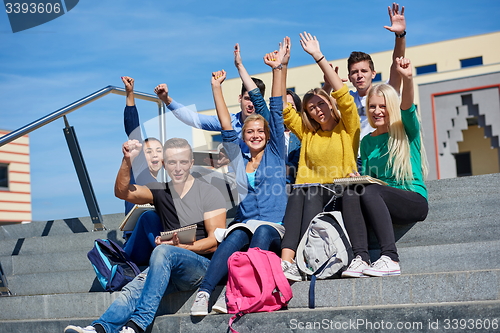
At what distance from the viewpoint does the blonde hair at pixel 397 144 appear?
3467 mm

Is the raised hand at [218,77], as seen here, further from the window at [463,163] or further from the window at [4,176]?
the window at [463,163]

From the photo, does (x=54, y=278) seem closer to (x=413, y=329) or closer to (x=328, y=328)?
(x=328, y=328)

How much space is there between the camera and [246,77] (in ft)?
13.5

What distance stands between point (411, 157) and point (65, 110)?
3.16 meters

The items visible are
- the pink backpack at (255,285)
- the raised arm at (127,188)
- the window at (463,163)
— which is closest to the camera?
the pink backpack at (255,285)

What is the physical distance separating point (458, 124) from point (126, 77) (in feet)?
72.2

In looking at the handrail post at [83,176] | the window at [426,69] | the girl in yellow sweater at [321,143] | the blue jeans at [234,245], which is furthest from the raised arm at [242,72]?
the window at [426,69]

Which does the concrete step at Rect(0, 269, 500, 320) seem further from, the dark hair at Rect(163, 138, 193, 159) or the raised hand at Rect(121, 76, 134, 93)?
the raised hand at Rect(121, 76, 134, 93)

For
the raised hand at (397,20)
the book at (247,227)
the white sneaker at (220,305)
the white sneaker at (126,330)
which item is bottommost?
the white sneaker at (126,330)

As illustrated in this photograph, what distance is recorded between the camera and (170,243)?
3406 millimetres

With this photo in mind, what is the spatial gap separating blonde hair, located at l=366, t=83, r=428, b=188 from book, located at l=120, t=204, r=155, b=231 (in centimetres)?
172

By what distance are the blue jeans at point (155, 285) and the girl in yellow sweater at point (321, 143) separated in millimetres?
651

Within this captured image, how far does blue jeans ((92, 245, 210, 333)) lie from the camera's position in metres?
3.09

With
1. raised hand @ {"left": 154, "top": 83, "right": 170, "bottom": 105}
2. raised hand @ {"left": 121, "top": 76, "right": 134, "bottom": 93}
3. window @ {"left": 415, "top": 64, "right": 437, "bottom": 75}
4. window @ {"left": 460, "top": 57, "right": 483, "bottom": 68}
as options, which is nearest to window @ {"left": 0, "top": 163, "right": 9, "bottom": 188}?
raised hand @ {"left": 154, "top": 83, "right": 170, "bottom": 105}
